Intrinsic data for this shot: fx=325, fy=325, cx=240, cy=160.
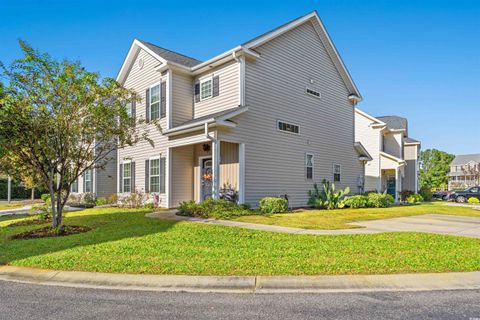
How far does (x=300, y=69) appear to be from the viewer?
17.3 m

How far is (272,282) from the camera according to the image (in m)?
4.93

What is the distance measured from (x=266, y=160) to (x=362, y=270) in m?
9.83

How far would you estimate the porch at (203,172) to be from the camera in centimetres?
1398

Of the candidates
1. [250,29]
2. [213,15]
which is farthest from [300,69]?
[213,15]

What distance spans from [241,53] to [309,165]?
7.10 meters

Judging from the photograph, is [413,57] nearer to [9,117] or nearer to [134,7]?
[134,7]

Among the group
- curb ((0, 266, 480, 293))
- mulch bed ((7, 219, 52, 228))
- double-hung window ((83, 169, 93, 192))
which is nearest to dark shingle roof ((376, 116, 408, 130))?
double-hung window ((83, 169, 93, 192))

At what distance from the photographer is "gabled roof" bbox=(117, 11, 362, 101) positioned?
14385 mm

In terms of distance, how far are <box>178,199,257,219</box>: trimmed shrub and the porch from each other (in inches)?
39.2

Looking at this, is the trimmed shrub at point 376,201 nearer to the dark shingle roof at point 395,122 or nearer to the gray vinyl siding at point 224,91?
the gray vinyl siding at point 224,91

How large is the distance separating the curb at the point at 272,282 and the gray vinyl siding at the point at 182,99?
11.0 meters

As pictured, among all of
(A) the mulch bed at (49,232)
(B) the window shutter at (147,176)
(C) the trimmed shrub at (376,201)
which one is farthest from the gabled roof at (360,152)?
(A) the mulch bed at (49,232)

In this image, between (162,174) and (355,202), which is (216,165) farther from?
(355,202)

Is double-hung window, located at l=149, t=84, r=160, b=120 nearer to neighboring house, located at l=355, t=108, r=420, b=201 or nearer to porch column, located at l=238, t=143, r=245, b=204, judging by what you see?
porch column, located at l=238, t=143, r=245, b=204
